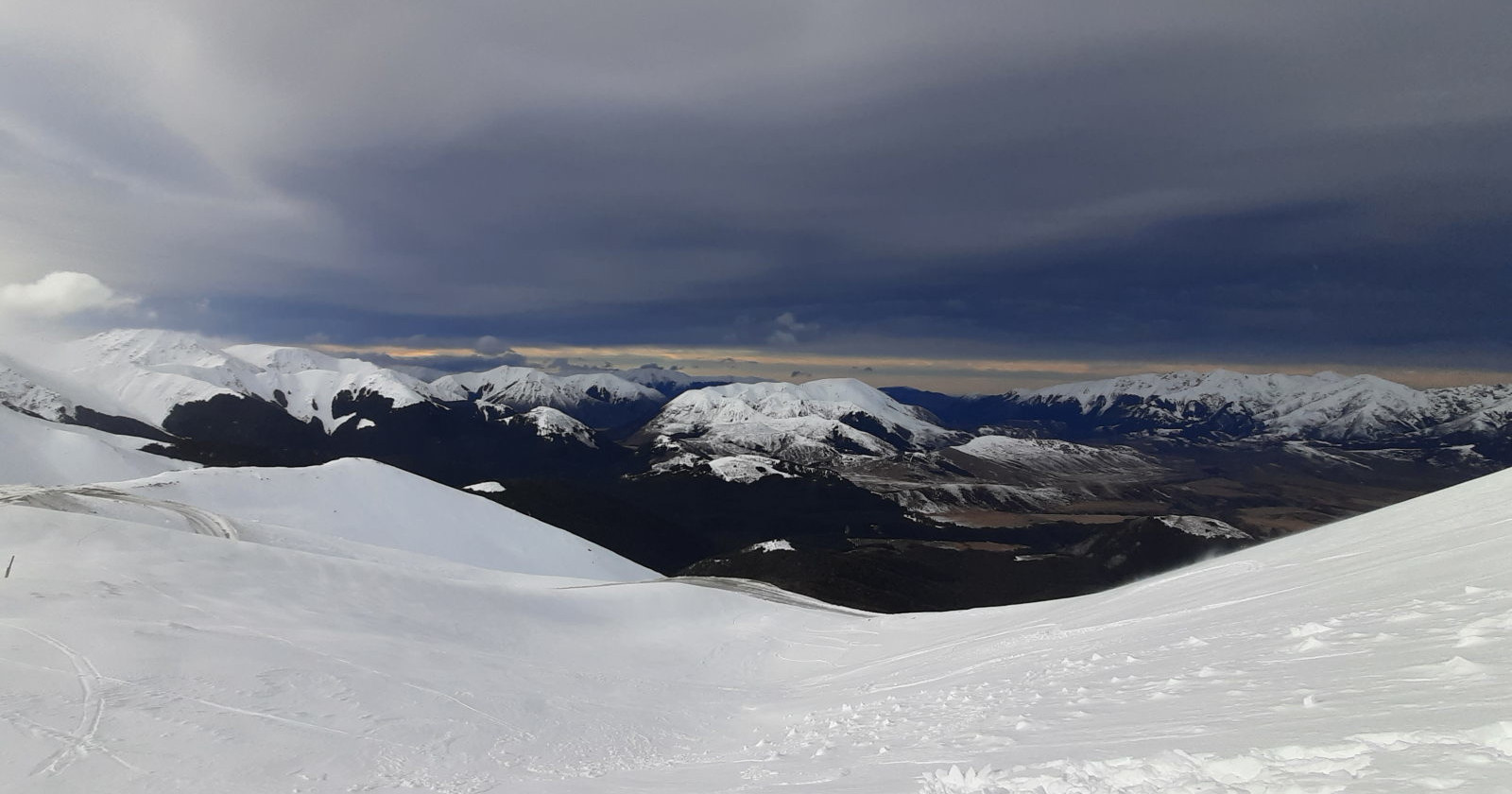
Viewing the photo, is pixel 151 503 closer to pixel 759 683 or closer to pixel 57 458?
pixel 759 683

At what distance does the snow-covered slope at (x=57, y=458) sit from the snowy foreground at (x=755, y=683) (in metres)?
137

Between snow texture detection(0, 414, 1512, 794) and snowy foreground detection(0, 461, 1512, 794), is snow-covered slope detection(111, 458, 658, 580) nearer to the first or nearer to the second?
snowy foreground detection(0, 461, 1512, 794)

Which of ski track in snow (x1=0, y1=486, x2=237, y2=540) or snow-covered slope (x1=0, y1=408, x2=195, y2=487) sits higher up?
ski track in snow (x1=0, y1=486, x2=237, y2=540)

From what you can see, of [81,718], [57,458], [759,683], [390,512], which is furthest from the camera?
[57,458]

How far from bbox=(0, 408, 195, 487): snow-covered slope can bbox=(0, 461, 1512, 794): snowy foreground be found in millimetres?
136650

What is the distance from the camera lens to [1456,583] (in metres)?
12.2

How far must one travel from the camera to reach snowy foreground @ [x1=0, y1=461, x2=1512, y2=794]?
28.0 ft

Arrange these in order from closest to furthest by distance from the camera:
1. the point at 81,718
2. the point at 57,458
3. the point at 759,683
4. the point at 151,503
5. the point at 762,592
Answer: the point at 81,718 < the point at 759,683 < the point at 762,592 < the point at 151,503 < the point at 57,458

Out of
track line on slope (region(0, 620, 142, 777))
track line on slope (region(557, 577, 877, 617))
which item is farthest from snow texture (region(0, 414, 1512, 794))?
track line on slope (region(557, 577, 877, 617))

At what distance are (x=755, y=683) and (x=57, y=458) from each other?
167117 mm

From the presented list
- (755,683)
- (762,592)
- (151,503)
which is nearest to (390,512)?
(151,503)

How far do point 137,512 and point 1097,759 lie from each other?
60.2 metres

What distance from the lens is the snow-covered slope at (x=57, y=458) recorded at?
121 metres

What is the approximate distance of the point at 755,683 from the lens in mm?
29984
